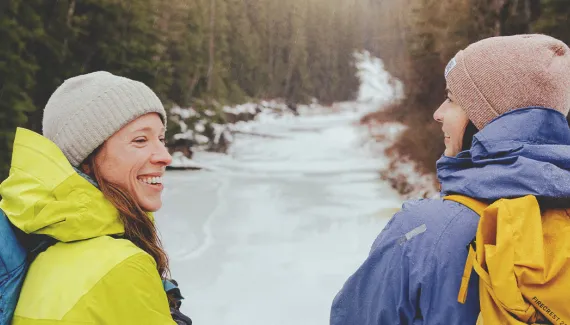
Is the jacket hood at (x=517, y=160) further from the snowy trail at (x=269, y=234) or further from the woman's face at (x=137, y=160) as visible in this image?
the snowy trail at (x=269, y=234)

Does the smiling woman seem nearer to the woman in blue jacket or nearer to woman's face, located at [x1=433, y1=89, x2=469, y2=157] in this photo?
the woman in blue jacket

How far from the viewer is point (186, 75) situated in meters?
25.6

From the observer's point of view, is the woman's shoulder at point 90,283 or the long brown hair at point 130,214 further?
the long brown hair at point 130,214

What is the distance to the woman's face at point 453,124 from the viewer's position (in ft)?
5.21

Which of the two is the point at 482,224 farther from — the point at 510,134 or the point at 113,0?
the point at 113,0

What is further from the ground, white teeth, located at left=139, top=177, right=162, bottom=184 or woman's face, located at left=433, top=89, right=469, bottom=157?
woman's face, located at left=433, top=89, right=469, bottom=157

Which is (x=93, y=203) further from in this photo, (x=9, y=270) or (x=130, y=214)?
(x=9, y=270)

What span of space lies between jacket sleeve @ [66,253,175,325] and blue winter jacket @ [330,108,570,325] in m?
0.67

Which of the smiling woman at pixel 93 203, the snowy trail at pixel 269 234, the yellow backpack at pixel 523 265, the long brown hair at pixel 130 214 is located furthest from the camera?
the snowy trail at pixel 269 234

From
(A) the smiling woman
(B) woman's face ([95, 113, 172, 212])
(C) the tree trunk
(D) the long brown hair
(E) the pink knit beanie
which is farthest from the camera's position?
(C) the tree trunk

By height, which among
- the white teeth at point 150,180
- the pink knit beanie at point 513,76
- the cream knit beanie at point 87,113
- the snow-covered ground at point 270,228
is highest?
the pink knit beanie at point 513,76

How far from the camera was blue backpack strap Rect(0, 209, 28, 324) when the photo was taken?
127 centimetres

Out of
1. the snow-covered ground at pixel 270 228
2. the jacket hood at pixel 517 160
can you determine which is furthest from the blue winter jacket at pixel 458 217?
the snow-covered ground at pixel 270 228

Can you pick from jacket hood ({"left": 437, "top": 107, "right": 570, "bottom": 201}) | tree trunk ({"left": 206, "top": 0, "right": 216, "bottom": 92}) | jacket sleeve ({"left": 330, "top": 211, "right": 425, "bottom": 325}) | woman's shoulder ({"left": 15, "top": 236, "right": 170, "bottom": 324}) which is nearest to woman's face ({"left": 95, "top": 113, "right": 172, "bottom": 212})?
woman's shoulder ({"left": 15, "top": 236, "right": 170, "bottom": 324})
